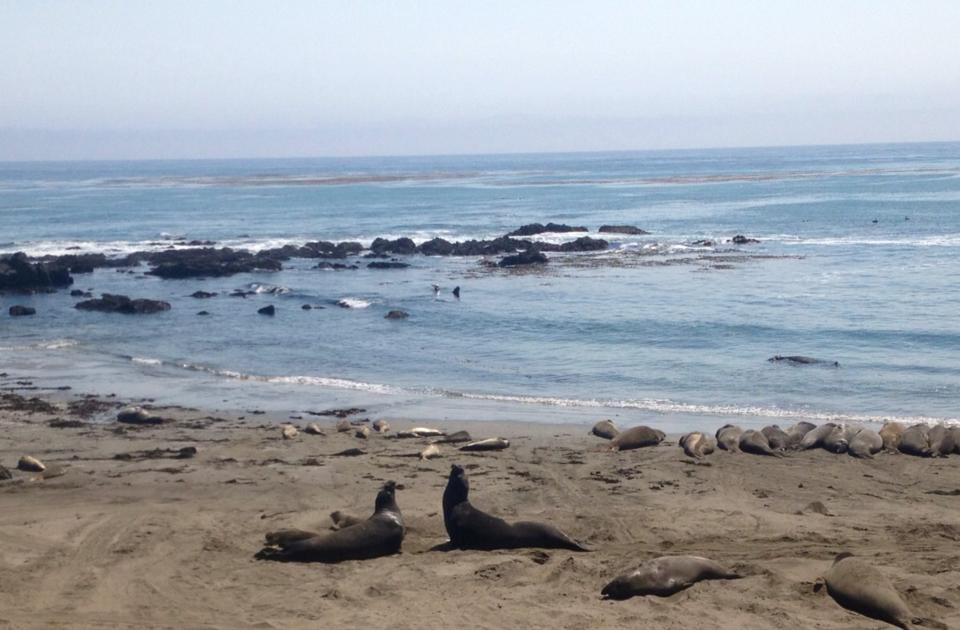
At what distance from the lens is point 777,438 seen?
51.2 feet

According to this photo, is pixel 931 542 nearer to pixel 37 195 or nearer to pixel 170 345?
pixel 170 345

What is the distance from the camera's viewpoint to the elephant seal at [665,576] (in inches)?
361

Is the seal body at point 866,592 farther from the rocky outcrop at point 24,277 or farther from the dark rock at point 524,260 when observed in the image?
the rocky outcrop at point 24,277

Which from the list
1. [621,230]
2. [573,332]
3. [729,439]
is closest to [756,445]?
[729,439]

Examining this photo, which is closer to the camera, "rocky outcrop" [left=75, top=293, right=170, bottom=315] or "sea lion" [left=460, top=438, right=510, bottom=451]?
"sea lion" [left=460, top=438, right=510, bottom=451]

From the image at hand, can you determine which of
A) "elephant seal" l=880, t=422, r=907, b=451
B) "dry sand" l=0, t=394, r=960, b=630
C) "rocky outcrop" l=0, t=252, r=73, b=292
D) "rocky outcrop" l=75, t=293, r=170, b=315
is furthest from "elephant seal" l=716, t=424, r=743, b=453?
"rocky outcrop" l=0, t=252, r=73, b=292

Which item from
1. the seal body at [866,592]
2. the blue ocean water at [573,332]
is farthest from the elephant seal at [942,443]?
the seal body at [866,592]

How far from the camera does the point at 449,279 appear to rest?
128 feet

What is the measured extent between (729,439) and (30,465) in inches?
385

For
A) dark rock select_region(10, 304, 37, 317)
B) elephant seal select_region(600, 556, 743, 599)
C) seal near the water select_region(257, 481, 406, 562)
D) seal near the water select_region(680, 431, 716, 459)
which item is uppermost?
elephant seal select_region(600, 556, 743, 599)

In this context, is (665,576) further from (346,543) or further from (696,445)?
(696,445)

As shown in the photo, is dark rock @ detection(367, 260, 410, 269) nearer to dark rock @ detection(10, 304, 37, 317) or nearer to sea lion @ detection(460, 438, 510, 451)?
dark rock @ detection(10, 304, 37, 317)

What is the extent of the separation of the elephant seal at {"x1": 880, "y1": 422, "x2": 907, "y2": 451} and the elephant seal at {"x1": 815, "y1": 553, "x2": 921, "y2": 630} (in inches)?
257

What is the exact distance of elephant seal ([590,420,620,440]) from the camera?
16.6 m
